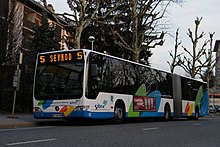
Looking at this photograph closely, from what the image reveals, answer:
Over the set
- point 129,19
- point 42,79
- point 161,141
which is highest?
point 129,19

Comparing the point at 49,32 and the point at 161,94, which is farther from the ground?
the point at 49,32

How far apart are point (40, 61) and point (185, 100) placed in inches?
512

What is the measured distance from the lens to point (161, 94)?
22.5 metres

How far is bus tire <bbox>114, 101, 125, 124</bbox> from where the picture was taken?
1730cm

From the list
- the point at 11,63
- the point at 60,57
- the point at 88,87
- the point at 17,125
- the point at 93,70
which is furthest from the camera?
the point at 11,63

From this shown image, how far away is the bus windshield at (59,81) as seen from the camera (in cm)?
1522

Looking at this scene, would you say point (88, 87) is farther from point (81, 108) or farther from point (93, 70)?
point (81, 108)

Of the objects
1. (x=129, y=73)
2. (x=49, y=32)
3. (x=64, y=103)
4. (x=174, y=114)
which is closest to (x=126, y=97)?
(x=129, y=73)

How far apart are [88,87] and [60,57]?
Result: 6.26 ft

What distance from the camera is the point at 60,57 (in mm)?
15969

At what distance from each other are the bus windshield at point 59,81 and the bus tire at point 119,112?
9.27 feet

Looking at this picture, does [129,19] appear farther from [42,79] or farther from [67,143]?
[67,143]

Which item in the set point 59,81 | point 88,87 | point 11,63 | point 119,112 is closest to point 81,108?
point 88,87

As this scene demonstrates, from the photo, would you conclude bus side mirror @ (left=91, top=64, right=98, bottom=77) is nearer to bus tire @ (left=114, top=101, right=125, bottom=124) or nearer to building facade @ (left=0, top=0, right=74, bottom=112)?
bus tire @ (left=114, top=101, right=125, bottom=124)
